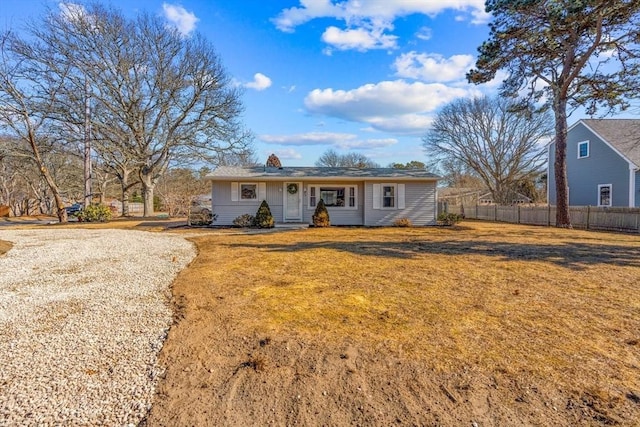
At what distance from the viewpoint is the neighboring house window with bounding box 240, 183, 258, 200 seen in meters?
14.9

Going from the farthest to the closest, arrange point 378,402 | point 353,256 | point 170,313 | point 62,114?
point 62,114
point 353,256
point 170,313
point 378,402

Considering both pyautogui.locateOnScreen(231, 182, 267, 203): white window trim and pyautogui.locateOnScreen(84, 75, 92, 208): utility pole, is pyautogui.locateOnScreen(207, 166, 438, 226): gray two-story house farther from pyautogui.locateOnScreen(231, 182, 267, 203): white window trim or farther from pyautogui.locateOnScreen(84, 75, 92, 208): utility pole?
pyautogui.locateOnScreen(84, 75, 92, 208): utility pole

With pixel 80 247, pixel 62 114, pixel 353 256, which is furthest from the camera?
pixel 62 114

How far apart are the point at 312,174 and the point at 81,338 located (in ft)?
40.6

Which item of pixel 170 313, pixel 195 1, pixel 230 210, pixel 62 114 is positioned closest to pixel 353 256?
pixel 170 313

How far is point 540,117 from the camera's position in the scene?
24203mm

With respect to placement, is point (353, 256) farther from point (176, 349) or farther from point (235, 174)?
point (235, 174)

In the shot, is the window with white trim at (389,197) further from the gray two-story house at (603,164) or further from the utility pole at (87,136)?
the utility pole at (87,136)

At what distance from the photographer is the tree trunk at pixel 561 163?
14211mm

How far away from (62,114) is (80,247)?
43.5ft

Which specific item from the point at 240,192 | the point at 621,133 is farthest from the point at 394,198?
the point at 621,133

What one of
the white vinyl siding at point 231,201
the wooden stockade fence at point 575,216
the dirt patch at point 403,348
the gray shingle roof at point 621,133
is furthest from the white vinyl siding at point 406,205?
the gray shingle roof at point 621,133

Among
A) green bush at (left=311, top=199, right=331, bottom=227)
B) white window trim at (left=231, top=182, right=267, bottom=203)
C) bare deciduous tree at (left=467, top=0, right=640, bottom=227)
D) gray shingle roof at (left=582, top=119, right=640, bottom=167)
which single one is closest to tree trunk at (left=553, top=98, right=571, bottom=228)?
bare deciduous tree at (left=467, top=0, right=640, bottom=227)

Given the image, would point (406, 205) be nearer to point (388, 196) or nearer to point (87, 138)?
point (388, 196)
